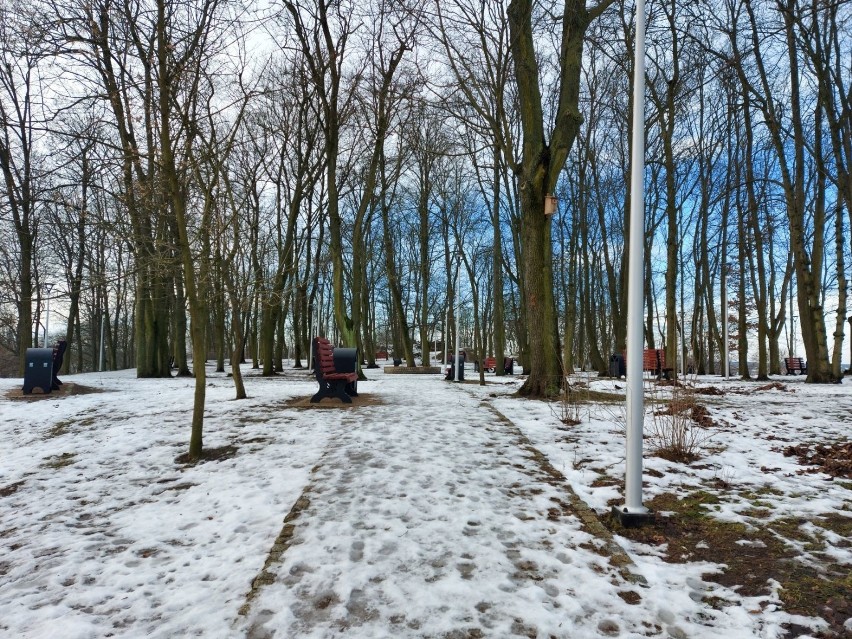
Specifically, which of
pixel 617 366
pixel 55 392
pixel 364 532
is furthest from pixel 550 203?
pixel 617 366

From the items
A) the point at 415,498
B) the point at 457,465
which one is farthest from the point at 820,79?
the point at 415,498

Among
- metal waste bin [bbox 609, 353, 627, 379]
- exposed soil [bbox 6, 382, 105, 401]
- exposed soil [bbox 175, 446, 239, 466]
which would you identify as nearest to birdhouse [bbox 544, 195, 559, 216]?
exposed soil [bbox 175, 446, 239, 466]

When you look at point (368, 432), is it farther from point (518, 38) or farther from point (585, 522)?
point (518, 38)

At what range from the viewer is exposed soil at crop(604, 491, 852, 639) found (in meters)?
2.38

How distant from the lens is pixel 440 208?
82.5 feet

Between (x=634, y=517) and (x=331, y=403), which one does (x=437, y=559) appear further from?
(x=331, y=403)

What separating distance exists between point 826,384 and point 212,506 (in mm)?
16060

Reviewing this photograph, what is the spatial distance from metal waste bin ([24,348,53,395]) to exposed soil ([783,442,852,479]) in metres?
13.7

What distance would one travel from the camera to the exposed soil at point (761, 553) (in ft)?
7.81

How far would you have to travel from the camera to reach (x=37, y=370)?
10930 mm

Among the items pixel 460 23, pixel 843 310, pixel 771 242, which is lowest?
pixel 843 310

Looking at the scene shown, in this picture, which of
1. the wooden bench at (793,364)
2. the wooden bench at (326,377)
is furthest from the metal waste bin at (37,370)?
the wooden bench at (793,364)

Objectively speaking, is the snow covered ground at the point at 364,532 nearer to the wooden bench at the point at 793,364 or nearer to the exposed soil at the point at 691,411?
the exposed soil at the point at 691,411

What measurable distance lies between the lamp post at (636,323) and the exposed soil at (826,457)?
89.9 inches
